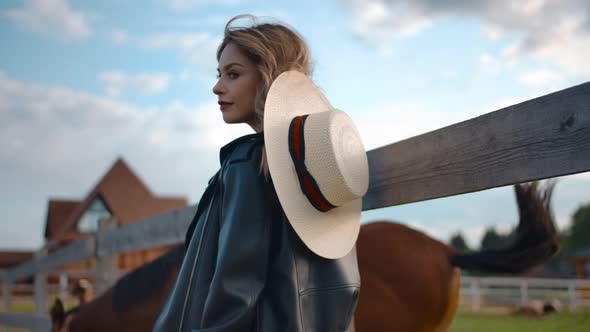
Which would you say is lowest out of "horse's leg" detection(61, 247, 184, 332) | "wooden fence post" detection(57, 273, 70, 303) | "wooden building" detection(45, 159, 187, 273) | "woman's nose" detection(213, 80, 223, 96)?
"wooden fence post" detection(57, 273, 70, 303)

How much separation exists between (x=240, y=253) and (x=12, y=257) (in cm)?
3282

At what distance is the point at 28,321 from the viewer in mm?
4668

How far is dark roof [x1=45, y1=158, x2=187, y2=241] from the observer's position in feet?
76.6

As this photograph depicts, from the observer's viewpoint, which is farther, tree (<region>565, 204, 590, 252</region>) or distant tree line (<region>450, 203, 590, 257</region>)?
tree (<region>565, 204, 590, 252</region>)

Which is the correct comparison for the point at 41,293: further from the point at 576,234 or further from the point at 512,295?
the point at 576,234

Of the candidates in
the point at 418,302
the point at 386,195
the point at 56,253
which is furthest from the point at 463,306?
the point at 386,195

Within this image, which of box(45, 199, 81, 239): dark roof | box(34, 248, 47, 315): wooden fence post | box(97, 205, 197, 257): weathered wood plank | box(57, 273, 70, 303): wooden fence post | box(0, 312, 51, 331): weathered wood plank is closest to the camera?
box(97, 205, 197, 257): weathered wood plank

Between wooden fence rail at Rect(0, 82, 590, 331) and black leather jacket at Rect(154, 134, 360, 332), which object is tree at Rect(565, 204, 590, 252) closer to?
wooden fence rail at Rect(0, 82, 590, 331)

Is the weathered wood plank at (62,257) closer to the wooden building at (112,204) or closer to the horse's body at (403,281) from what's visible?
the horse's body at (403,281)

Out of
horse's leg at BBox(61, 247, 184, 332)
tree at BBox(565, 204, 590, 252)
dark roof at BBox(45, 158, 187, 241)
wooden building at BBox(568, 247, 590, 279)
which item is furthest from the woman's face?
tree at BBox(565, 204, 590, 252)

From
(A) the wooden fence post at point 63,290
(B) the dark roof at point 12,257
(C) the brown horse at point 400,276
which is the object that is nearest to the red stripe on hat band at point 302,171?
(C) the brown horse at point 400,276

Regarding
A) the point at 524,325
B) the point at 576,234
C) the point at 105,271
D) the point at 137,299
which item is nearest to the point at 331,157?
the point at 137,299

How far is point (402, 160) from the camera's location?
176cm

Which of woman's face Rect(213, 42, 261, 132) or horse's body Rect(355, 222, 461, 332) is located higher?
woman's face Rect(213, 42, 261, 132)
